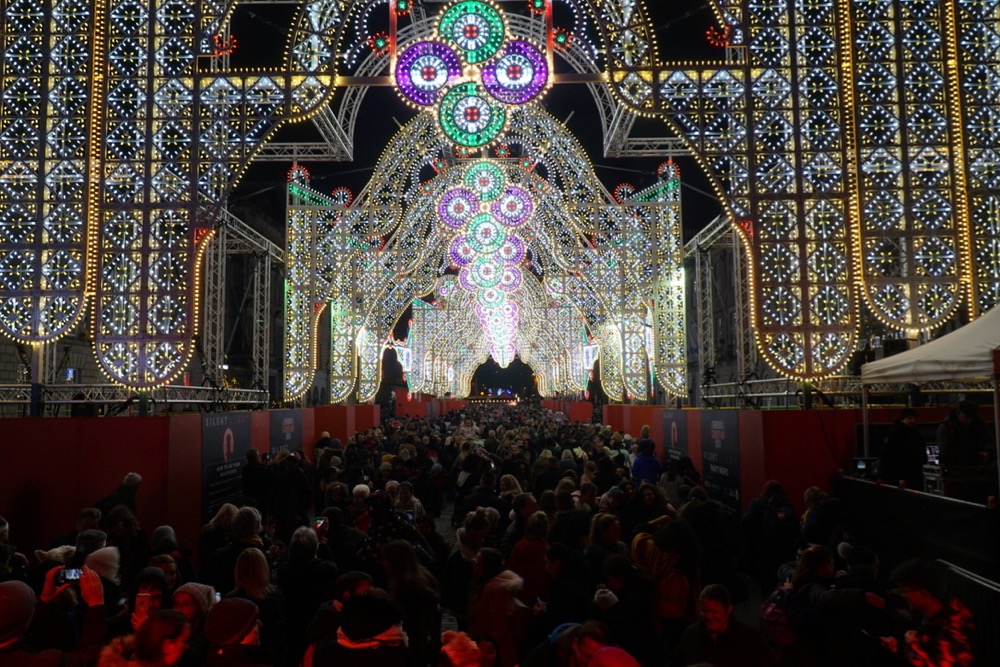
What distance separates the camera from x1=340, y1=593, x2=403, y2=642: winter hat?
143 inches

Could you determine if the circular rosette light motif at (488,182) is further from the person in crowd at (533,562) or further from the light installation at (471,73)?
the person in crowd at (533,562)

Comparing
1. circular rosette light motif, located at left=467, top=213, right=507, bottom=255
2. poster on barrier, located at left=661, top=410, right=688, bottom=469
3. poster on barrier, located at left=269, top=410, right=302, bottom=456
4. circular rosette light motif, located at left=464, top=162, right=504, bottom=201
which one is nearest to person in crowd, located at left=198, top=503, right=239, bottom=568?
poster on barrier, located at left=269, top=410, right=302, bottom=456

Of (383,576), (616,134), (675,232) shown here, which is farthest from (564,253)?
(383,576)

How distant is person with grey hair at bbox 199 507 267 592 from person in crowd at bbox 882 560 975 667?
4.34m

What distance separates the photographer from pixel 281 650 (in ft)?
16.7

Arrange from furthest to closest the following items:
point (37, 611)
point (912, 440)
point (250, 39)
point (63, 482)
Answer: point (250, 39) < point (63, 482) < point (912, 440) < point (37, 611)

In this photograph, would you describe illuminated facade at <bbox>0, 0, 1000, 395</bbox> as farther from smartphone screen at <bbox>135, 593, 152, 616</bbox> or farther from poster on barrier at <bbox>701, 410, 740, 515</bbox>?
smartphone screen at <bbox>135, 593, 152, 616</bbox>

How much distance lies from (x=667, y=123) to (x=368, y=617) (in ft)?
30.7

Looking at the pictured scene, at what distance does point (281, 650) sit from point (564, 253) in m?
19.3

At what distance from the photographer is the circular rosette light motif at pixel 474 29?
1163 cm

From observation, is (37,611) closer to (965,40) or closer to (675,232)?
(965,40)

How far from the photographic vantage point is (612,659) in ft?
10.6

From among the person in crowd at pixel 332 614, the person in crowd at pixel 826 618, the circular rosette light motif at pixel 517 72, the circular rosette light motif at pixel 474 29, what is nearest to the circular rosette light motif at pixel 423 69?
the circular rosette light motif at pixel 474 29

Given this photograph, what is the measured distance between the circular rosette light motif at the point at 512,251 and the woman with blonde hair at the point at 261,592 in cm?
1641
